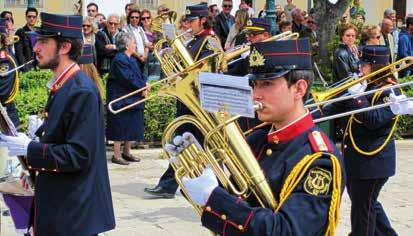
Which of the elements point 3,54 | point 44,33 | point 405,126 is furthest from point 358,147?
point 405,126

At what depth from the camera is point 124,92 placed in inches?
382

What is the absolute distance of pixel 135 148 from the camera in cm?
1067

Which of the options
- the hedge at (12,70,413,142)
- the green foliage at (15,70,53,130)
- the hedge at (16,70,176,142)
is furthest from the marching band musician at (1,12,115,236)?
the hedge at (16,70,176,142)

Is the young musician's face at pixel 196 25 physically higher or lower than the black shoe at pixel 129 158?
higher

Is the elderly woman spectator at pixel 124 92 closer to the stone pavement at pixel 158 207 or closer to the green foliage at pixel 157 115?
the stone pavement at pixel 158 207

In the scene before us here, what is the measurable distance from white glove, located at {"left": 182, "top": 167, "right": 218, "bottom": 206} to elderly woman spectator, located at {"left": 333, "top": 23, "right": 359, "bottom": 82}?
839cm

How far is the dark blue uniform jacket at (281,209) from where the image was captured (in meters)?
2.96

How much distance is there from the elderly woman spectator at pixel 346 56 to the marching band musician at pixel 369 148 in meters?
5.37

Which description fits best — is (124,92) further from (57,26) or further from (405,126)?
(57,26)

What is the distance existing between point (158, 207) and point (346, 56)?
4858 mm

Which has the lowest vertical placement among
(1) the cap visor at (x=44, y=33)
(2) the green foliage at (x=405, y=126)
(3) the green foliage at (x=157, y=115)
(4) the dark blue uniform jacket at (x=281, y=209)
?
(2) the green foliage at (x=405, y=126)

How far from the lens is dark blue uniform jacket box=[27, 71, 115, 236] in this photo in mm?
4074

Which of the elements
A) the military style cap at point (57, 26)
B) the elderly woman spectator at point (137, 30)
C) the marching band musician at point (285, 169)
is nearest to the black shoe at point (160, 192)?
the military style cap at point (57, 26)

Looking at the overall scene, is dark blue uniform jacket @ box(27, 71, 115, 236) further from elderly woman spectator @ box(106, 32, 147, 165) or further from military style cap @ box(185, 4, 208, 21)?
elderly woman spectator @ box(106, 32, 147, 165)
